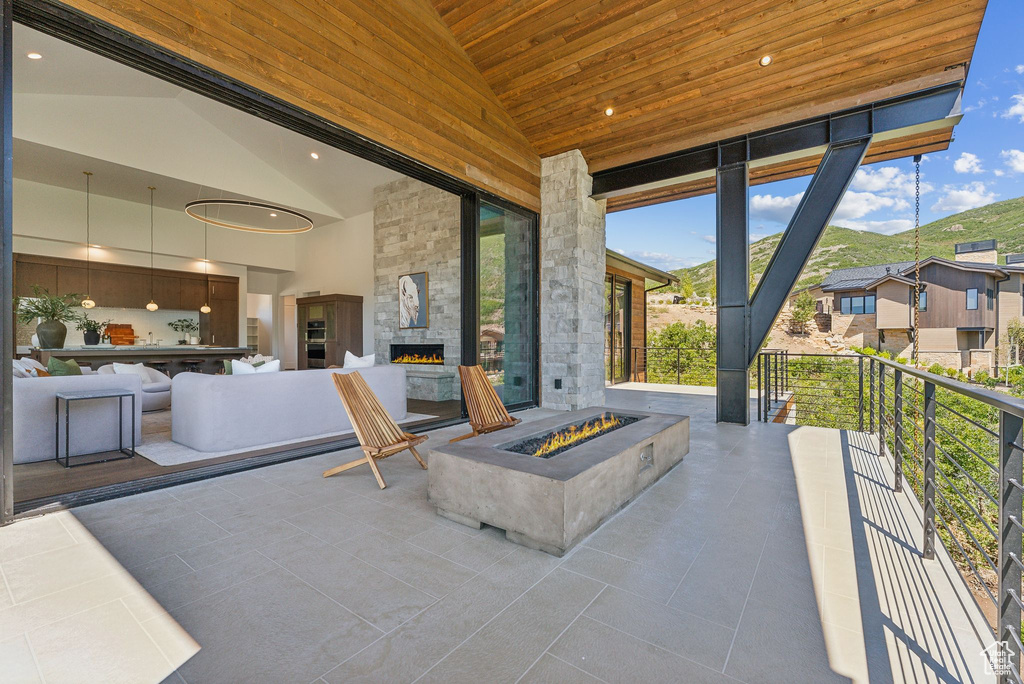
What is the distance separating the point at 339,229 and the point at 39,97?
4787 millimetres

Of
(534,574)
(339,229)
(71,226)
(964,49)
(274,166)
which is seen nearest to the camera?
(534,574)

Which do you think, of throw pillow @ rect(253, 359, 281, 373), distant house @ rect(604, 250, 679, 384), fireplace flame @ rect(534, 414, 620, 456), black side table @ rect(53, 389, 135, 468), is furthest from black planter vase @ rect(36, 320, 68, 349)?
distant house @ rect(604, 250, 679, 384)

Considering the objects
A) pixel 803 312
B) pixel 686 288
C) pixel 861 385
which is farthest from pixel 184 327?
pixel 803 312

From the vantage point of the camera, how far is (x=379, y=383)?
5.04 meters

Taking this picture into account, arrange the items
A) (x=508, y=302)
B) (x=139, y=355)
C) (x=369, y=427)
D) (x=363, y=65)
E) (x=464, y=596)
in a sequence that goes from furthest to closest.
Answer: (x=139, y=355) < (x=508, y=302) < (x=363, y=65) < (x=369, y=427) < (x=464, y=596)

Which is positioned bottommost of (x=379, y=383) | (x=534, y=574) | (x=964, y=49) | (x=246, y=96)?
(x=534, y=574)

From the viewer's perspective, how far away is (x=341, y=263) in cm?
990

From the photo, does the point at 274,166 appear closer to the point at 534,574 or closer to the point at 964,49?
the point at 534,574

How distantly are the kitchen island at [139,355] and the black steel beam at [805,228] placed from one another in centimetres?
860

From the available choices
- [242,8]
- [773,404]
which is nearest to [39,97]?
[242,8]

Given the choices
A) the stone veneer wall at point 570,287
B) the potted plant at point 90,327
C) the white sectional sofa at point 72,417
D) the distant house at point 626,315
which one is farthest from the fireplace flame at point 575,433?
the potted plant at point 90,327

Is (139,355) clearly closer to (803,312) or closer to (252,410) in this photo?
(252,410)

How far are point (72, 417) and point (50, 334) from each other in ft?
10.6

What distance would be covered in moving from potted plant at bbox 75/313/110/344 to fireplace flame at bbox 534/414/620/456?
27.6ft
